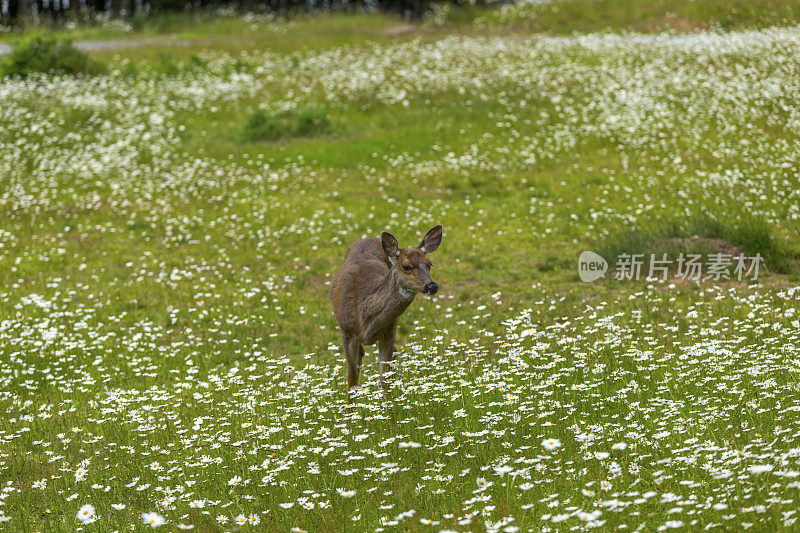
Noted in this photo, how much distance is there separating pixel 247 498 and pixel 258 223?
13.5 meters

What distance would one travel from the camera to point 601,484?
6.06 meters

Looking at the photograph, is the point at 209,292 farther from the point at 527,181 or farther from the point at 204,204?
the point at 527,181

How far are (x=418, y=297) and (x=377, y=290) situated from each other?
6.19 m

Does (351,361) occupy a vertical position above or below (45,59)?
below

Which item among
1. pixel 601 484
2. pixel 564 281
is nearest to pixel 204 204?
pixel 564 281

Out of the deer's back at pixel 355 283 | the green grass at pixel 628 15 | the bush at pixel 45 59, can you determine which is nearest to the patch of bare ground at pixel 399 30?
the green grass at pixel 628 15

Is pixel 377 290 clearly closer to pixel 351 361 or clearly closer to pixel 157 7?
pixel 351 361

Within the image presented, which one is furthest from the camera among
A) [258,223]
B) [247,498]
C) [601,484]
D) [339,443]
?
[258,223]

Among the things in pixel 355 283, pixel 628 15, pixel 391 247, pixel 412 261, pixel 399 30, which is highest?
pixel 628 15

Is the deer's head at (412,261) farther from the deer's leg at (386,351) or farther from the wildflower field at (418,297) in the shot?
the wildflower field at (418,297)

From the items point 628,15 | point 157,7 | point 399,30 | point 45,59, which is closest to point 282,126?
point 45,59

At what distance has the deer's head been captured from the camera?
8.31 meters

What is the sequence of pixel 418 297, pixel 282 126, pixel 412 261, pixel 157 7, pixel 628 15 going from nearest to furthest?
1. pixel 412 261
2. pixel 418 297
3. pixel 282 126
4. pixel 628 15
5. pixel 157 7

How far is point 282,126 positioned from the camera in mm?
26734
